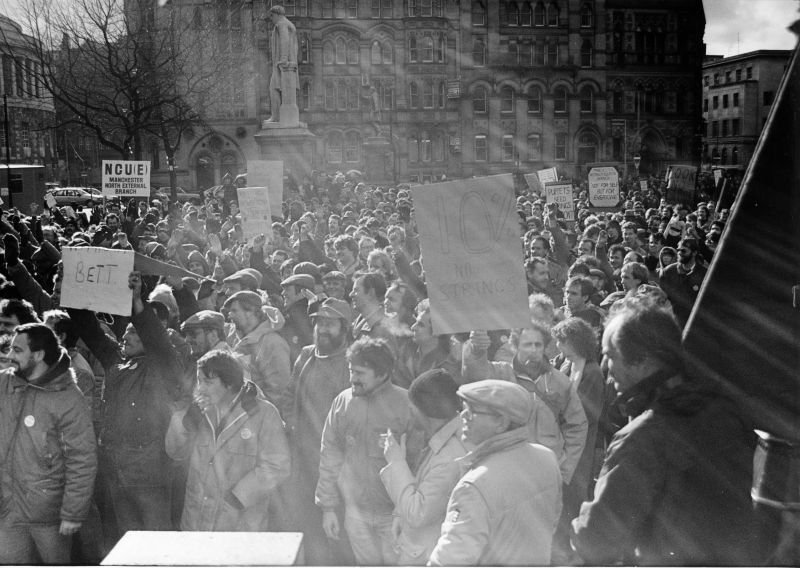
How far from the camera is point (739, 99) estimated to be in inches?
734

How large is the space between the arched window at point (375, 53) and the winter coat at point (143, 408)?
63.8m

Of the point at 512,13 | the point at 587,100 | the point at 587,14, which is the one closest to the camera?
the point at 512,13

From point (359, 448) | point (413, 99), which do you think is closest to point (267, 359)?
point (359, 448)

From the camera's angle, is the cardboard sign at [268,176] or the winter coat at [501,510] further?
the cardboard sign at [268,176]

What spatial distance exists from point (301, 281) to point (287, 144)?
17.6 m

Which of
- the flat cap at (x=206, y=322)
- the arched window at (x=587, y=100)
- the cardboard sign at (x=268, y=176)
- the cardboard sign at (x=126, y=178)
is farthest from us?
the arched window at (x=587, y=100)

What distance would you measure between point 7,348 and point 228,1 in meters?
54.2

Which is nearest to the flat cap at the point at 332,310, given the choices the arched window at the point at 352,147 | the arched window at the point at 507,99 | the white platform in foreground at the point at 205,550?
the white platform in foreground at the point at 205,550

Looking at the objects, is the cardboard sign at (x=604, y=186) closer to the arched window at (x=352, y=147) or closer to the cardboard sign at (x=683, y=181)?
the cardboard sign at (x=683, y=181)

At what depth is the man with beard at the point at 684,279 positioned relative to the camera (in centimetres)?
904

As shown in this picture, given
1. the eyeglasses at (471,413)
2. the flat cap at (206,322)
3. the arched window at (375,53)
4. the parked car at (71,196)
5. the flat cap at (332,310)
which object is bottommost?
the eyeglasses at (471,413)

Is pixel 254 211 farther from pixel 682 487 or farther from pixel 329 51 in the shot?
pixel 329 51

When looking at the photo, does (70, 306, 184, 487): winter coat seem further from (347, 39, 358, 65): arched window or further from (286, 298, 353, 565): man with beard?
(347, 39, 358, 65): arched window

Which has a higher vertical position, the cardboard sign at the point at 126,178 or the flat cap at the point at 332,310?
the cardboard sign at the point at 126,178
